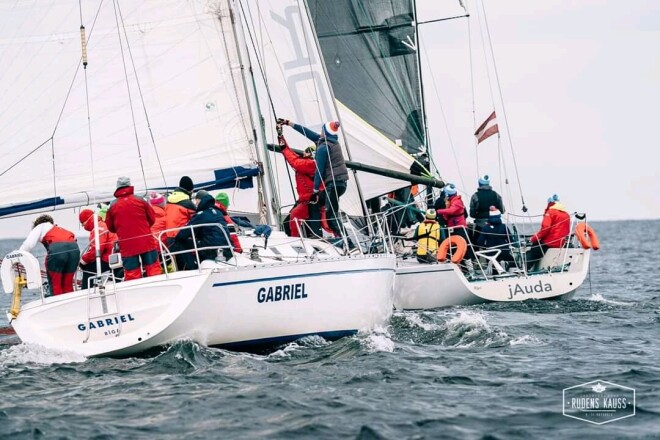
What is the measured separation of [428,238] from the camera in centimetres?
1717

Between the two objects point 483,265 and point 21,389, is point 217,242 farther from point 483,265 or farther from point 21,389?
point 483,265

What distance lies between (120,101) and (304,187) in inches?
104

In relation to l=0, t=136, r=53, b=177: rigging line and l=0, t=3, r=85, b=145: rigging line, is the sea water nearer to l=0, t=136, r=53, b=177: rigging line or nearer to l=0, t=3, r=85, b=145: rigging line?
l=0, t=136, r=53, b=177: rigging line

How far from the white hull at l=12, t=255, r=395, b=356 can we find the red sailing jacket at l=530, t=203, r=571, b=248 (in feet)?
23.6

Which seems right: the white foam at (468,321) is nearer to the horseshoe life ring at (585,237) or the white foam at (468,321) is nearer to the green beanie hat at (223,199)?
the green beanie hat at (223,199)

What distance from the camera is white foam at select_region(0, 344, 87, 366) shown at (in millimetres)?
10531

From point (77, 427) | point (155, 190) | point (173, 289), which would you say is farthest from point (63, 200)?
point (77, 427)

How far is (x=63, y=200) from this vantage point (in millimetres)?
13547

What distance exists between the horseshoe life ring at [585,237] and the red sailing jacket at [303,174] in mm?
5351

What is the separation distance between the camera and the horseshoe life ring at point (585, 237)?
17125 mm

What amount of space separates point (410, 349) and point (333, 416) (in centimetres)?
328

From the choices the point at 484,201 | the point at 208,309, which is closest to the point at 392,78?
the point at 484,201

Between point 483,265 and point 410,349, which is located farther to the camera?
point 483,265

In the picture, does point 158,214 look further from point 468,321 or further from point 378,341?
point 468,321
